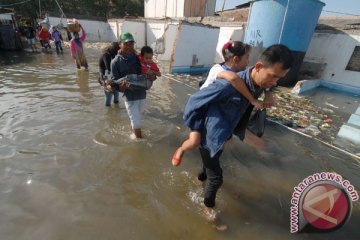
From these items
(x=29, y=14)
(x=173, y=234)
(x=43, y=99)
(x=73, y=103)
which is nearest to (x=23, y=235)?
(x=173, y=234)

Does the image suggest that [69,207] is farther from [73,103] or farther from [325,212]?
[73,103]

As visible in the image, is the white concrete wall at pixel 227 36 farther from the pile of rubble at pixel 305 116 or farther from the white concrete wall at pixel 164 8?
the white concrete wall at pixel 164 8

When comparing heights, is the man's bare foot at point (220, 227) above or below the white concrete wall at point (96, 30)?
above

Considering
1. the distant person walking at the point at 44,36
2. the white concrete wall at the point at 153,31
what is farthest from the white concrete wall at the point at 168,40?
the distant person walking at the point at 44,36

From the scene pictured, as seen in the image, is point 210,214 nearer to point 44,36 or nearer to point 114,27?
point 44,36

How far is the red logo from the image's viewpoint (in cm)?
177

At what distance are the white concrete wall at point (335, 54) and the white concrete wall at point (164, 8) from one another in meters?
13.0

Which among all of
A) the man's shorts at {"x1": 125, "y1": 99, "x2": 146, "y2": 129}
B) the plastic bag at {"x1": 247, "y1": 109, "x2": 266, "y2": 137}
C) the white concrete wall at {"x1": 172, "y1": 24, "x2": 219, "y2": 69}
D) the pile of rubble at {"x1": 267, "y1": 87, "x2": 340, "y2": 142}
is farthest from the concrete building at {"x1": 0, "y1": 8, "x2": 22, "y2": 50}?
the plastic bag at {"x1": 247, "y1": 109, "x2": 266, "y2": 137}

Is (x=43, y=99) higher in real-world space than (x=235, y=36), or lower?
lower

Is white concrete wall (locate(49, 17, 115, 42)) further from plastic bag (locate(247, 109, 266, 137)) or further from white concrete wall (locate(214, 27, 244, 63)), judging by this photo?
plastic bag (locate(247, 109, 266, 137))

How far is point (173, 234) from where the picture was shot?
2383 millimetres

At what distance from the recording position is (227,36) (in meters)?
11.9

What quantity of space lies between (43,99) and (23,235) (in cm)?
440

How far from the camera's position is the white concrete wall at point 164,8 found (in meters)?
21.5
